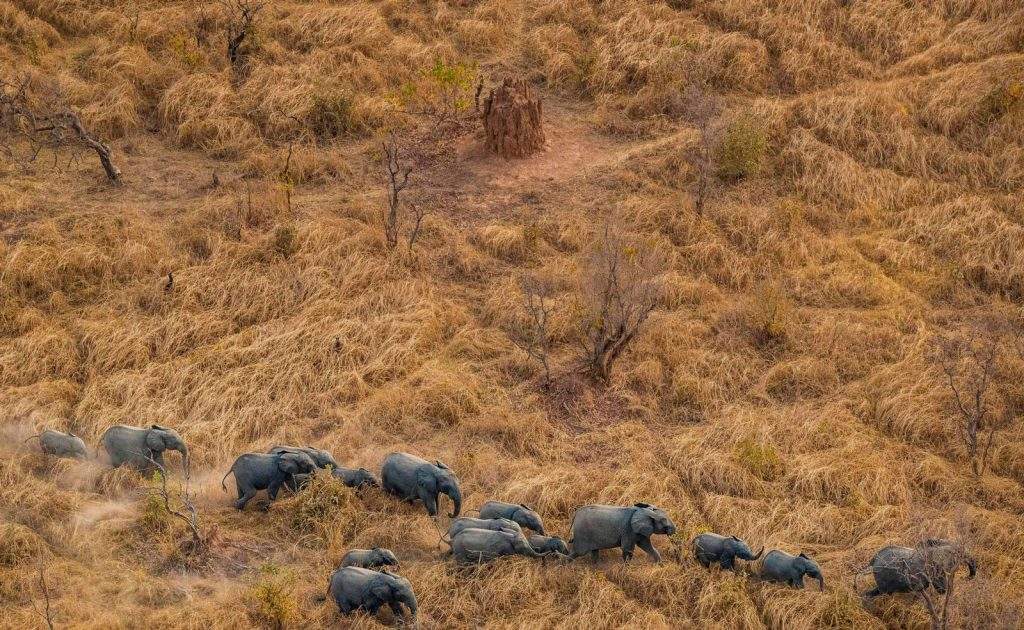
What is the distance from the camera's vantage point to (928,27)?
15.8 m

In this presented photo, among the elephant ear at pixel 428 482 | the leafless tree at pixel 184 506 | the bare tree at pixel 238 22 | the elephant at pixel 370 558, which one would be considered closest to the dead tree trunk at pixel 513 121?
the bare tree at pixel 238 22

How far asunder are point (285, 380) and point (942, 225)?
27.8ft

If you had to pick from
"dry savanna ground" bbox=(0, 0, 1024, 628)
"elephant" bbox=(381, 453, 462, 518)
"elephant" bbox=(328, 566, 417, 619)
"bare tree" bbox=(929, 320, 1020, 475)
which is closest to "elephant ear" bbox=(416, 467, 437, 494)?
"elephant" bbox=(381, 453, 462, 518)

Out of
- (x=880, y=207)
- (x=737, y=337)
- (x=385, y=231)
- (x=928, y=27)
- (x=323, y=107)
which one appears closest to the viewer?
(x=737, y=337)

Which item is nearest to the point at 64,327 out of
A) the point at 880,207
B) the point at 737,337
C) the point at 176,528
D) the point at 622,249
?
the point at 176,528

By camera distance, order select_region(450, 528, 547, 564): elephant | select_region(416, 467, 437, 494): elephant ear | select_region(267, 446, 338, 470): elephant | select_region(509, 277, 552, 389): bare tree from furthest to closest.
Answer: select_region(509, 277, 552, 389): bare tree → select_region(267, 446, 338, 470): elephant → select_region(416, 467, 437, 494): elephant ear → select_region(450, 528, 547, 564): elephant

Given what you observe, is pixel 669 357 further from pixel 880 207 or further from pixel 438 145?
pixel 438 145

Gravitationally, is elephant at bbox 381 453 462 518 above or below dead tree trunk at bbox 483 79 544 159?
below

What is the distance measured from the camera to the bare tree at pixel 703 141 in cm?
1283

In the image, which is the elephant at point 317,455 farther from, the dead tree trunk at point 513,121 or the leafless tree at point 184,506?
the dead tree trunk at point 513,121

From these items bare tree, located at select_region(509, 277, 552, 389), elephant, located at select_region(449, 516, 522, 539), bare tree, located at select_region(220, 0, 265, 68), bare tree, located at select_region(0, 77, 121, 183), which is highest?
bare tree, located at select_region(220, 0, 265, 68)

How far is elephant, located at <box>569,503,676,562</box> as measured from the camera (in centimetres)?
810

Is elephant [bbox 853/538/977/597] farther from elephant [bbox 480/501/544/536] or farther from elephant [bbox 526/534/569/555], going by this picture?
elephant [bbox 480/501/544/536]

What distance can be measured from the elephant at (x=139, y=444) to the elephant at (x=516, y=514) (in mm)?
2953
